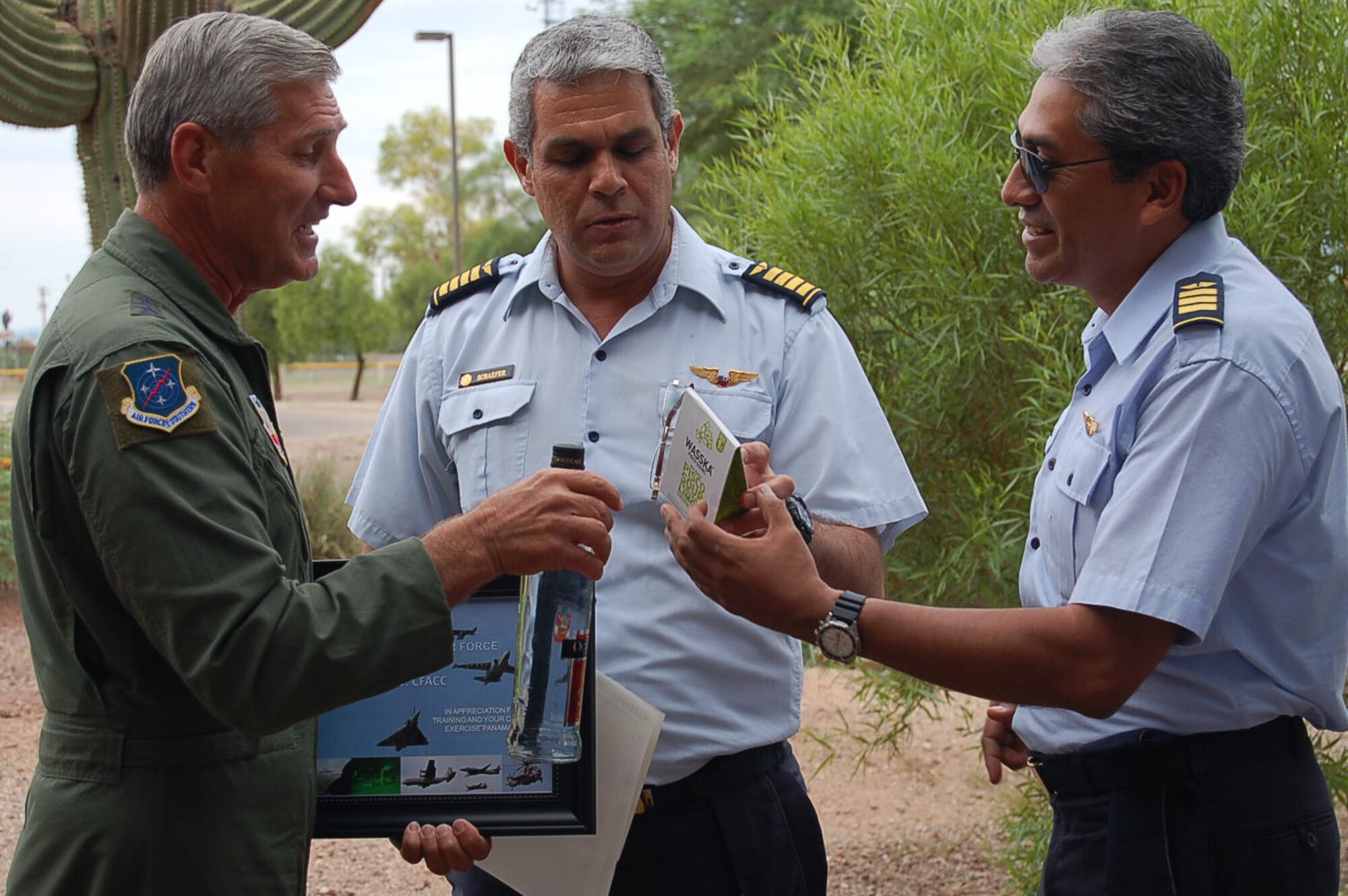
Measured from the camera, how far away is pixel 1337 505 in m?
2.06

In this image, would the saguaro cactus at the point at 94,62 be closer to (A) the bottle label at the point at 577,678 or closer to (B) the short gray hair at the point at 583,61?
(B) the short gray hair at the point at 583,61

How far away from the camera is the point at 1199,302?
2.04 metres

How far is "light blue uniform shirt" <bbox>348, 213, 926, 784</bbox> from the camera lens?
249 cm

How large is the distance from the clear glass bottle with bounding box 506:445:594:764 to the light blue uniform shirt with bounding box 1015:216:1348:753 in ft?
2.53

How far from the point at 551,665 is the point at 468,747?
22 centimetres

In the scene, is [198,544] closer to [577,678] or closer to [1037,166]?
[577,678]

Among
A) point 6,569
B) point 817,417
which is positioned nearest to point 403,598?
point 817,417

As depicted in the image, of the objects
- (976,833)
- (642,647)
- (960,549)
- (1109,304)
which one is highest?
(1109,304)

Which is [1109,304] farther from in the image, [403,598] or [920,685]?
[920,685]

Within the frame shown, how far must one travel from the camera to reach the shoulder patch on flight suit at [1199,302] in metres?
2.00

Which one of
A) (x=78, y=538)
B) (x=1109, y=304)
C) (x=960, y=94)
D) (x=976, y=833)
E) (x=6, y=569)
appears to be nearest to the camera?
(x=78, y=538)

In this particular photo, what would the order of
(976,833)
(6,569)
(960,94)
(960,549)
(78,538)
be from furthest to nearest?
(6,569)
(976,833)
(960,94)
(960,549)
(78,538)

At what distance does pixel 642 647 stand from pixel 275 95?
1137mm

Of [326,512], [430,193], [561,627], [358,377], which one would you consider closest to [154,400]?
[561,627]
